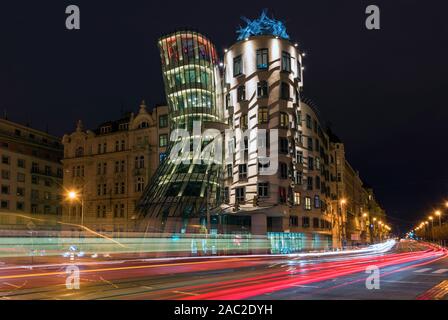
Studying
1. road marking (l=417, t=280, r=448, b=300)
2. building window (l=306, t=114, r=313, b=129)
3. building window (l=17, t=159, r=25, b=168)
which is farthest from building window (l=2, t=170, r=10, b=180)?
road marking (l=417, t=280, r=448, b=300)

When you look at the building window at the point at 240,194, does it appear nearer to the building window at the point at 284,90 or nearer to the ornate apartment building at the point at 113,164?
the building window at the point at 284,90

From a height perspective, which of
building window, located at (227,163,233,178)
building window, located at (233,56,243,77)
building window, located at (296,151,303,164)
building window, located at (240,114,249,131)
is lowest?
building window, located at (227,163,233,178)

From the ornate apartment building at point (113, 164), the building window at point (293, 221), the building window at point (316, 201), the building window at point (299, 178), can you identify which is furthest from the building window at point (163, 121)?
the building window at point (293, 221)

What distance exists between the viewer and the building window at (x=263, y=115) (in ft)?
202

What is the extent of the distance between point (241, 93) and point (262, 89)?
113 inches

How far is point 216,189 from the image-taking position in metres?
67.1

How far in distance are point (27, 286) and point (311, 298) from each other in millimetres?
9426

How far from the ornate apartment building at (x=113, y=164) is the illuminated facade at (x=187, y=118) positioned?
8703 mm

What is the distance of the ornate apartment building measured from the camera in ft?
292

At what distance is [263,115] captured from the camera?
203ft

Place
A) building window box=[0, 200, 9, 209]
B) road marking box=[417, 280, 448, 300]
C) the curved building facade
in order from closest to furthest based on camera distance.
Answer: road marking box=[417, 280, 448, 300] → the curved building facade → building window box=[0, 200, 9, 209]

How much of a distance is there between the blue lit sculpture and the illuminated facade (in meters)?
12.5

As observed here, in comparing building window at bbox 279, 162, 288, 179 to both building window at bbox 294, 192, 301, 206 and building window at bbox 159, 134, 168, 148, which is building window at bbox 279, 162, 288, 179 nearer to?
building window at bbox 294, 192, 301, 206
